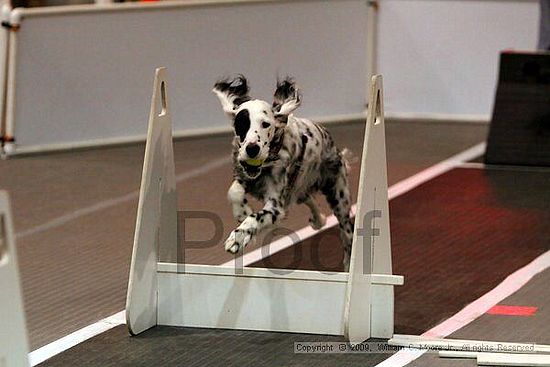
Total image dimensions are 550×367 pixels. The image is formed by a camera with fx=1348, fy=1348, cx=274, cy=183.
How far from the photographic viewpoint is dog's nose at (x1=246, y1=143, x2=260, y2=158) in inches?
205

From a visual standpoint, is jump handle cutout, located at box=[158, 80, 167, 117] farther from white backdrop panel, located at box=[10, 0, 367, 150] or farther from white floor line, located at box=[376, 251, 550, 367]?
white backdrop panel, located at box=[10, 0, 367, 150]

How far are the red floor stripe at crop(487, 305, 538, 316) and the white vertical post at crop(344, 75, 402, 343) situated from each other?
701 mm

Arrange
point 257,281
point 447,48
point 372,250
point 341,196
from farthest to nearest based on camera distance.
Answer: point 447,48 → point 341,196 → point 257,281 → point 372,250

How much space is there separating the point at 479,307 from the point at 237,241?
1.42 metres

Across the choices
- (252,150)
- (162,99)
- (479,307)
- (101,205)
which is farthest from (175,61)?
(252,150)

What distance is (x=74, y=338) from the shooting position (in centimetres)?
562

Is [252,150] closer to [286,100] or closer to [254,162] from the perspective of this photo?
[254,162]

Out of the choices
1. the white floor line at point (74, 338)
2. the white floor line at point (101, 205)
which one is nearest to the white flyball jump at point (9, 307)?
the white floor line at point (74, 338)

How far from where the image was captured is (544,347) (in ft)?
17.5

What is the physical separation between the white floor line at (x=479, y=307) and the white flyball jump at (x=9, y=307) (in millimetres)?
1590

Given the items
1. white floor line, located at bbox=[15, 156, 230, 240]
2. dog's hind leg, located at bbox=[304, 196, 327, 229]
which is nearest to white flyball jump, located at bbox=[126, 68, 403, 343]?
dog's hind leg, located at bbox=[304, 196, 327, 229]

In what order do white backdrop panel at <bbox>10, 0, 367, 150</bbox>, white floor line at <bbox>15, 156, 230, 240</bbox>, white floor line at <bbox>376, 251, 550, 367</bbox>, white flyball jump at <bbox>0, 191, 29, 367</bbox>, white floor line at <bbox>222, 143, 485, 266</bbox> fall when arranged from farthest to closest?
white backdrop panel at <bbox>10, 0, 367, 150</bbox>, white floor line at <bbox>15, 156, 230, 240</bbox>, white floor line at <bbox>222, 143, 485, 266</bbox>, white floor line at <bbox>376, 251, 550, 367</bbox>, white flyball jump at <bbox>0, 191, 29, 367</bbox>

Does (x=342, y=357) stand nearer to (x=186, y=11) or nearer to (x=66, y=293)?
(x=66, y=293)

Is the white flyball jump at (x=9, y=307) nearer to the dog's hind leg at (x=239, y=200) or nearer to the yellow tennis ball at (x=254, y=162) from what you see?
the yellow tennis ball at (x=254, y=162)
